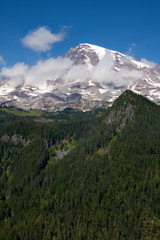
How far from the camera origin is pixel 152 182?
119 m

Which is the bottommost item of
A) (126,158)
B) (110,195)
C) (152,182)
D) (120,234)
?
(120,234)

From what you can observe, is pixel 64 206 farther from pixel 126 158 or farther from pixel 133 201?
pixel 126 158

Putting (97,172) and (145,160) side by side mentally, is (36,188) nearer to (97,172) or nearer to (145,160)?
(97,172)


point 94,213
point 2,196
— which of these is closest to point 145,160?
point 94,213

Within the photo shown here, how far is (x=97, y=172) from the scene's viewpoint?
14125 centimetres

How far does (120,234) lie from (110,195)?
72.9 ft

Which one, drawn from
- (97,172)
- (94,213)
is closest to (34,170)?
(97,172)

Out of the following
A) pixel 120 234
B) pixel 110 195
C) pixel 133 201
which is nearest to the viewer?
pixel 120 234

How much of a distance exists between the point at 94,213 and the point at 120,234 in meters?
17.4

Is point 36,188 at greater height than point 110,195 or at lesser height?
lesser

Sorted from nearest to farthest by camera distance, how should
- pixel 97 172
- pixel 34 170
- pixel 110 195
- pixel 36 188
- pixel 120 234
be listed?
pixel 120 234, pixel 110 195, pixel 97 172, pixel 36 188, pixel 34 170

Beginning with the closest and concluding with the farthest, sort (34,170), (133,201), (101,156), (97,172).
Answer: (133,201) < (97,172) < (101,156) < (34,170)

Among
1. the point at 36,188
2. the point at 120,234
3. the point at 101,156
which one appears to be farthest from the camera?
the point at 101,156

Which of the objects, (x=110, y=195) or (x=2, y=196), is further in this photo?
(x=2, y=196)
